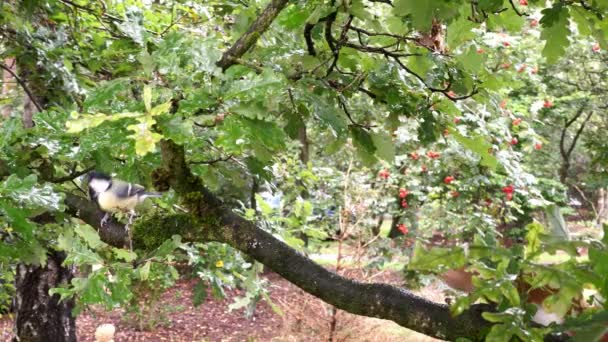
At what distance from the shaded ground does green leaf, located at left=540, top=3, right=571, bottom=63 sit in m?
4.77

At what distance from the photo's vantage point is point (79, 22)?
3.40 meters

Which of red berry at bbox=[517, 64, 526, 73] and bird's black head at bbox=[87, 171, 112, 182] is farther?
red berry at bbox=[517, 64, 526, 73]

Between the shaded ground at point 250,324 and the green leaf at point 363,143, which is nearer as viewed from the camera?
the green leaf at point 363,143

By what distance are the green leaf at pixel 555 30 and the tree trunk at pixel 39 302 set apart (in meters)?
3.53

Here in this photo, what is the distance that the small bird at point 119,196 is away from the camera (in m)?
2.06

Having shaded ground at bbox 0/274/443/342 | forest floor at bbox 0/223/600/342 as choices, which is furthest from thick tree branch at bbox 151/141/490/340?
shaded ground at bbox 0/274/443/342

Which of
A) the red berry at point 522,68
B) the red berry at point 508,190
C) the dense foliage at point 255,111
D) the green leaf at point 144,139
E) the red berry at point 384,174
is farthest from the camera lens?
the red berry at point 384,174

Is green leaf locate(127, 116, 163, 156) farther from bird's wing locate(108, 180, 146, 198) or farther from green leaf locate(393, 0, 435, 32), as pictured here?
bird's wing locate(108, 180, 146, 198)

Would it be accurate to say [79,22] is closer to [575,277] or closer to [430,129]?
[430,129]

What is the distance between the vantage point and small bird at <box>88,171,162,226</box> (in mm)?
2057

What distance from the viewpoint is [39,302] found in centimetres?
400

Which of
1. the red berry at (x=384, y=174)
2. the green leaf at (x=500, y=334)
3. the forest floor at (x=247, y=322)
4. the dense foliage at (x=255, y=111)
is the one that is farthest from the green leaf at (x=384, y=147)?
the red berry at (x=384, y=174)

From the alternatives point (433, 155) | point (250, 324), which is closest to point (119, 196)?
point (433, 155)

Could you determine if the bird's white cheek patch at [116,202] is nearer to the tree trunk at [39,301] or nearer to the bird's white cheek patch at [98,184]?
the bird's white cheek patch at [98,184]
